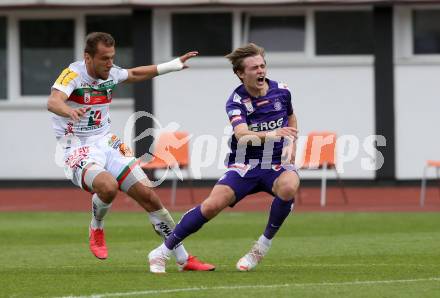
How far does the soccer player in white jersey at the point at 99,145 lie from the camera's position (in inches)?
452

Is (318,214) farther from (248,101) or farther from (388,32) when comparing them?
(248,101)

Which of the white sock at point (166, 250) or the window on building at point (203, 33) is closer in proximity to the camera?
the white sock at point (166, 250)

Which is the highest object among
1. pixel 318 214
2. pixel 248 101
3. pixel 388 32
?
pixel 388 32

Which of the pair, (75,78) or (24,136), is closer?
(75,78)

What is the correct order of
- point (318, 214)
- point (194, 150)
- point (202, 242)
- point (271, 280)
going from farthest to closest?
point (194, 150)
point (318, 214)
point (202, 242)
point (271, 280)

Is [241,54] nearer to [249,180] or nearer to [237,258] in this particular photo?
[249,180]

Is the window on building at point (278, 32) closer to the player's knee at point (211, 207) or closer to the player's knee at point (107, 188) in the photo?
the player's knee at point (107, 188)

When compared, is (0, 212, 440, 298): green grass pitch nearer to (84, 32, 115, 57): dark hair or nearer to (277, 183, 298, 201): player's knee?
(277, 183, 298, 201): player's knee

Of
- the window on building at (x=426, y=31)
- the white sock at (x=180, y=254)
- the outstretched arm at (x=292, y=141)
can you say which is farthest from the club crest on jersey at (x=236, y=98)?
the window on building at (x=426, y=31)

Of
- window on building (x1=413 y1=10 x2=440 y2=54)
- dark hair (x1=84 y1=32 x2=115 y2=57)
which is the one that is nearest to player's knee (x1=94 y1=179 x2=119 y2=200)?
dark hair (x1=84 y1=32 x2=115 y2=57)

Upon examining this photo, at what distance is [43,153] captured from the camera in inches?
1047

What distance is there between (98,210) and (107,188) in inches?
17.0

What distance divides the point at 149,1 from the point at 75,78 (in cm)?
1399

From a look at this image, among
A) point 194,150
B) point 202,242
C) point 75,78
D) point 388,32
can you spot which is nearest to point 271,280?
point 75,78
